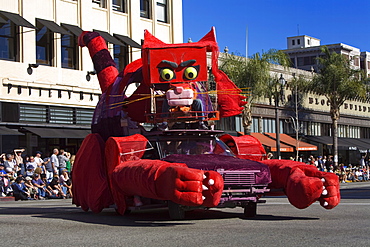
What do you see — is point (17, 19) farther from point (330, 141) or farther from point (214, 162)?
point (330, 141)

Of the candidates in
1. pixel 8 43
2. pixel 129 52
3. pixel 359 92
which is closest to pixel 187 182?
pixel 8 43

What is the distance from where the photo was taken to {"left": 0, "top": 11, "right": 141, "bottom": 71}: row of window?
98.6 feet

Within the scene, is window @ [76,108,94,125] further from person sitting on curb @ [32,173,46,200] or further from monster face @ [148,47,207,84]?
monster face @ [148,47,207,84]

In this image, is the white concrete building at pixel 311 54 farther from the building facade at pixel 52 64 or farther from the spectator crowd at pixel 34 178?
the spectator crowd at pixel 34 178

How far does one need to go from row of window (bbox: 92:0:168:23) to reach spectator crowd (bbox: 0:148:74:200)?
43.1ft

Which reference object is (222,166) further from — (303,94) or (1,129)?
(303,94)

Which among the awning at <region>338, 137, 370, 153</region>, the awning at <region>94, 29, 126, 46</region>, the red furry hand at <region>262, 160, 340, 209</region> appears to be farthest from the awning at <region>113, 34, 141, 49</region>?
the awning at <region>338, 137, 370, 153</region>

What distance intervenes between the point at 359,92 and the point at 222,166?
43.7 meters

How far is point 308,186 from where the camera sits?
11.2 metres

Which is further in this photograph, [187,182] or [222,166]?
[222,166]

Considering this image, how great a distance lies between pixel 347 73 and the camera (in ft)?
174

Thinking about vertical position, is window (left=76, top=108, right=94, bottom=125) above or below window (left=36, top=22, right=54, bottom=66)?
below

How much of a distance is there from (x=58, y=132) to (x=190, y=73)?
1932 cm

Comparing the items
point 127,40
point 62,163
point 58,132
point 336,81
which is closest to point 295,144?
point 336,81
